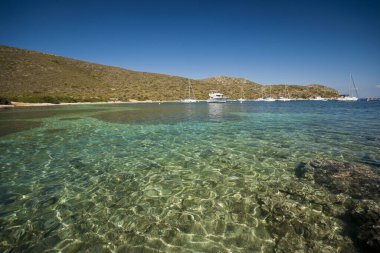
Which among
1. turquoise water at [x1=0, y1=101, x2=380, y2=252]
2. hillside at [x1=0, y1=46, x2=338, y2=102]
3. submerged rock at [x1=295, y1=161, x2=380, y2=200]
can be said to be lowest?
turquoise water at [x1=0, y1=101, x2=380, y2=252]

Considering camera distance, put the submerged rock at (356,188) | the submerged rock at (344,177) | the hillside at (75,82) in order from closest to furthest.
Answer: the submerged rock at (356,188) → the submerged rock at (344,177) → the hillside at (75,82)

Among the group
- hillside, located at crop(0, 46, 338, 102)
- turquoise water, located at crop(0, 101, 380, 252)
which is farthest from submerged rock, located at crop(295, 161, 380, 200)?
hillside, located at crop(0, 46, 338, 102)

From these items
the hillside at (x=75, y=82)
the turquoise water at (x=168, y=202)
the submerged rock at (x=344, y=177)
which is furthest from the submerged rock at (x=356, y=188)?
the hillside at (x=75, y=82)

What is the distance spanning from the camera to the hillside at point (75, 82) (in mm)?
76188

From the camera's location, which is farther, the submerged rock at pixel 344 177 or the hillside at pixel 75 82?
the hillside at pixel 75 82

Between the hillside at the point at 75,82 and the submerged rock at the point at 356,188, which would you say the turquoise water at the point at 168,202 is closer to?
the submerged rock at the point at 356,188

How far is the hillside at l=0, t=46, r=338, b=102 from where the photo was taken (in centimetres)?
7619

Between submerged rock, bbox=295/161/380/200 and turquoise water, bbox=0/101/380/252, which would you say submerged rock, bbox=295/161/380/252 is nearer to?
submerged rock, bbox=295/161/380/200

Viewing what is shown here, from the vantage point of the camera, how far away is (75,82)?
95250 millimetres

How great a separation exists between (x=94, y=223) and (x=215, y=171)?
5.07m

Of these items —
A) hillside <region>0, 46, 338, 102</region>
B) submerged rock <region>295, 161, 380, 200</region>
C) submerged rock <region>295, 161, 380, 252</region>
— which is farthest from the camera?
hillside <region>0, 46, 338, 102</region>

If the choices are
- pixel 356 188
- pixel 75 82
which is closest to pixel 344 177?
pixel 356 188

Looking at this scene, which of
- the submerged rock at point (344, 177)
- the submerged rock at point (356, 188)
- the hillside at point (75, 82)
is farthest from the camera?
the hillside at point (75, 82)

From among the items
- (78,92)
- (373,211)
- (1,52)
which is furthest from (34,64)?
(373,211)
